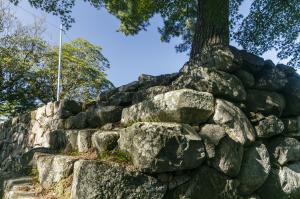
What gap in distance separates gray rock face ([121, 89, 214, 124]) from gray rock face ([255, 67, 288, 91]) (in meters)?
A: 1.09

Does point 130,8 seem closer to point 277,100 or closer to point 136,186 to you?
point 277,100

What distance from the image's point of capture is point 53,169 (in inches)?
126

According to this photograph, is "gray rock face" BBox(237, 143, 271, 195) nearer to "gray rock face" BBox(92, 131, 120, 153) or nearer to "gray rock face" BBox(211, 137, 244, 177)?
"gray rock face" BBox(211, 137, 244, 177)

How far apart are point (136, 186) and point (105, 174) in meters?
0.30

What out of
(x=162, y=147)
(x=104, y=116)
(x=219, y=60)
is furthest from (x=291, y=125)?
(x=104, y=116)

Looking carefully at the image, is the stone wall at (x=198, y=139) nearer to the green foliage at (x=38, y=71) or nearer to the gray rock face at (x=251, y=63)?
the gray rock face at (x=251, y=63)

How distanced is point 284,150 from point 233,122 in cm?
94

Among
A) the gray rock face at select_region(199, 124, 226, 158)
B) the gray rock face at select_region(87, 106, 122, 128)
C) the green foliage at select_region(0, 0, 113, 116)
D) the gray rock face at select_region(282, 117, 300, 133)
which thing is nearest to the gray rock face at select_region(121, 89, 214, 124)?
the gray rock face at select_region(199, 124, 226, 158)

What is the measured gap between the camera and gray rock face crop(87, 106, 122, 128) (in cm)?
432

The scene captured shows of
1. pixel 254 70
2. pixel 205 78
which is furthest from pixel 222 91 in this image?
pixel 254 70

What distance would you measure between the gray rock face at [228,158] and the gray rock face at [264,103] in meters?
0.87

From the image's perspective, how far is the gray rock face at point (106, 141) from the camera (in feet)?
10.7

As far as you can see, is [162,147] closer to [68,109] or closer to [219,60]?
[219,60]

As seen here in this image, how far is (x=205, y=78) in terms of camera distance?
12.6ft
